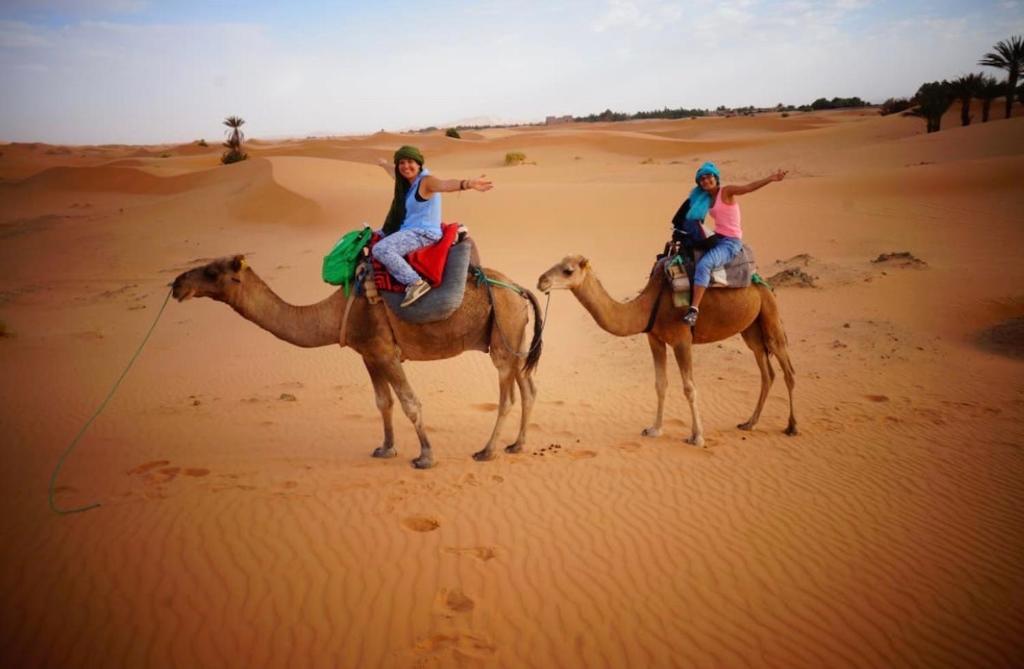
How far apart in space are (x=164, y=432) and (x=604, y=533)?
6.07 metres

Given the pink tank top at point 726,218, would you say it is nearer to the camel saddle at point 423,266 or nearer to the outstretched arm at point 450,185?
the outstretched arm at point 450,185

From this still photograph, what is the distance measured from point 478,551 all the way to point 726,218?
4.80 metres

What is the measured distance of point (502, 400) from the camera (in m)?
6.50

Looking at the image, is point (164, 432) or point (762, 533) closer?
point (762, 533)

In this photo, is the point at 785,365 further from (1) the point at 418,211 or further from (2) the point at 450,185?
(1) the point at 418,211

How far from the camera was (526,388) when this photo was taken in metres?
6.75

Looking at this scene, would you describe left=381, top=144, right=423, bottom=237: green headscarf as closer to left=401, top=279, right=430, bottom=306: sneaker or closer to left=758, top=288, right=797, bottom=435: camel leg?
left=401, top=279, right=430, bottom=306: sneaker

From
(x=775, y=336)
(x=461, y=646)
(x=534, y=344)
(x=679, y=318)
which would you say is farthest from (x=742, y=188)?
(x=461, y=646)

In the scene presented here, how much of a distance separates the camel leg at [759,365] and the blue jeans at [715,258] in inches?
54.2

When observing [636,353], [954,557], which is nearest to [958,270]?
[636,353]

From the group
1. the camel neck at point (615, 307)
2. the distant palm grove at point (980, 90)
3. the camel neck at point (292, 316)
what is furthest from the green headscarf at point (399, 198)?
the distant palm grove at point (980, 90)

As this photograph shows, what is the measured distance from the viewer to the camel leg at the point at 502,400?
6.36m

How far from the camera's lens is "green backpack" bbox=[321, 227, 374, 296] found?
5.99 m

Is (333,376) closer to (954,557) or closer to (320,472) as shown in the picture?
(320,472)
